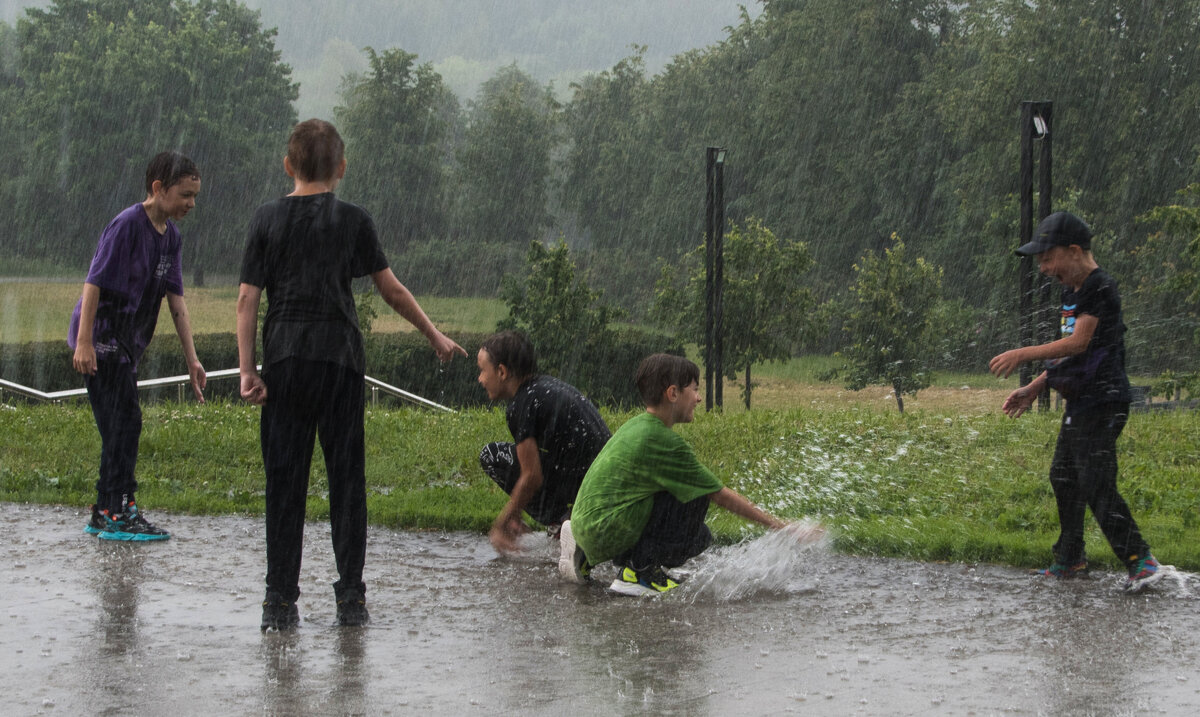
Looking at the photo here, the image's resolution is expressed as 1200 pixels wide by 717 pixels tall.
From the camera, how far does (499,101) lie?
77562 millimetres

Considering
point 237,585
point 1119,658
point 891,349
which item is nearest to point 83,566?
point 237,585

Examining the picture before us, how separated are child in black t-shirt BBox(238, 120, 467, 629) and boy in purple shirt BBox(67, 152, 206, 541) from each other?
5.23 feet

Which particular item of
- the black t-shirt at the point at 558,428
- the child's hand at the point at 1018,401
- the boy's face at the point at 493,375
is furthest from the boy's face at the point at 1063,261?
the boy's face at the point at 493,375

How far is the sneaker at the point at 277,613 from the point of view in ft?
15.9

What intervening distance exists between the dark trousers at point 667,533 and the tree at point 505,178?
220 feet

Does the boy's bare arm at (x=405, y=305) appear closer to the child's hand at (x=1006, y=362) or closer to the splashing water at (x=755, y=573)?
the splashing water at (x=755, y=573)

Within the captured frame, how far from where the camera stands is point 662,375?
5.45 meters

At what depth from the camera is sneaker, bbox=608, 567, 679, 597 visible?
5.44 metres

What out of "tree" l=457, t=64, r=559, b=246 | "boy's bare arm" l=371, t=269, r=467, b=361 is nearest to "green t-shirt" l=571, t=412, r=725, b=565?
"boy's bare arm" l=371, t=269, r=467, b=361

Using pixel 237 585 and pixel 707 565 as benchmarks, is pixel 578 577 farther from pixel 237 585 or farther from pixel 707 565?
pixel 237 585

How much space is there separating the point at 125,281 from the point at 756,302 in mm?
32178

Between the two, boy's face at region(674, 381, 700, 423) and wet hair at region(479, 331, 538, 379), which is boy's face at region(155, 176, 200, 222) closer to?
wet hair at region(479, 331, 538, 379)

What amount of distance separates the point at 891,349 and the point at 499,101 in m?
47.2

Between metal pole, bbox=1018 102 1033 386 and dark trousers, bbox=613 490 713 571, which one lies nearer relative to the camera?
dark trousers, bbox=613 490 713 571
